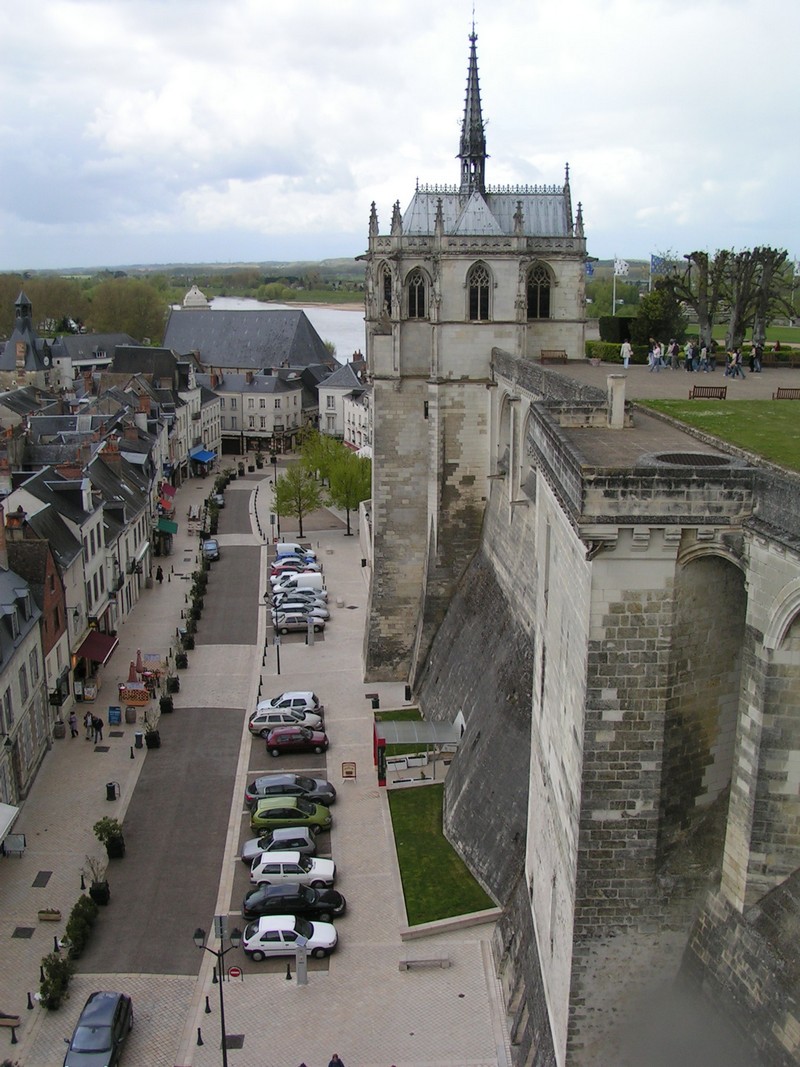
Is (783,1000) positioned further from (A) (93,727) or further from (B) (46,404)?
(B) (46,404)

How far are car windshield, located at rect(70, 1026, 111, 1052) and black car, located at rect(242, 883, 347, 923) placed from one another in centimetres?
472

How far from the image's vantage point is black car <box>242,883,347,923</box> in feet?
75.2

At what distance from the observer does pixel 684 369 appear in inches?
1399

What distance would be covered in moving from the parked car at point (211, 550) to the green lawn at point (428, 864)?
2686 cm

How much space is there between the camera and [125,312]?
12312 centimetres

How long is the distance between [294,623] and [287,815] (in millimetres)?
15927

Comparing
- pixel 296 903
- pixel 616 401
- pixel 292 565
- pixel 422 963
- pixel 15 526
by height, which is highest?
pixel 616 401

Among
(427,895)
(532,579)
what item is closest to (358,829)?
(427,895)

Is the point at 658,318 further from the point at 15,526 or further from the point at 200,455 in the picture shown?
the point at 200,455

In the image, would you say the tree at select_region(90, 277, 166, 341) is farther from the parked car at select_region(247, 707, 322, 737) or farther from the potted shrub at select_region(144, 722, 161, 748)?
the parked car at select_region(247, 707, 322, 737)

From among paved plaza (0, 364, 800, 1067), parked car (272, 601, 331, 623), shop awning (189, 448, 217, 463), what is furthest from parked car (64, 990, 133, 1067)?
shop awning (189, 448, 217, 463)

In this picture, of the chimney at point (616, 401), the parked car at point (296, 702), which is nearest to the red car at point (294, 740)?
the parked car at point (296, 702)

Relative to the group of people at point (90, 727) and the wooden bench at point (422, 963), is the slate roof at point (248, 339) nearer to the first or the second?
the group of people at point (90, 727)

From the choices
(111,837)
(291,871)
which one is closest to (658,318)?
(291,871)
